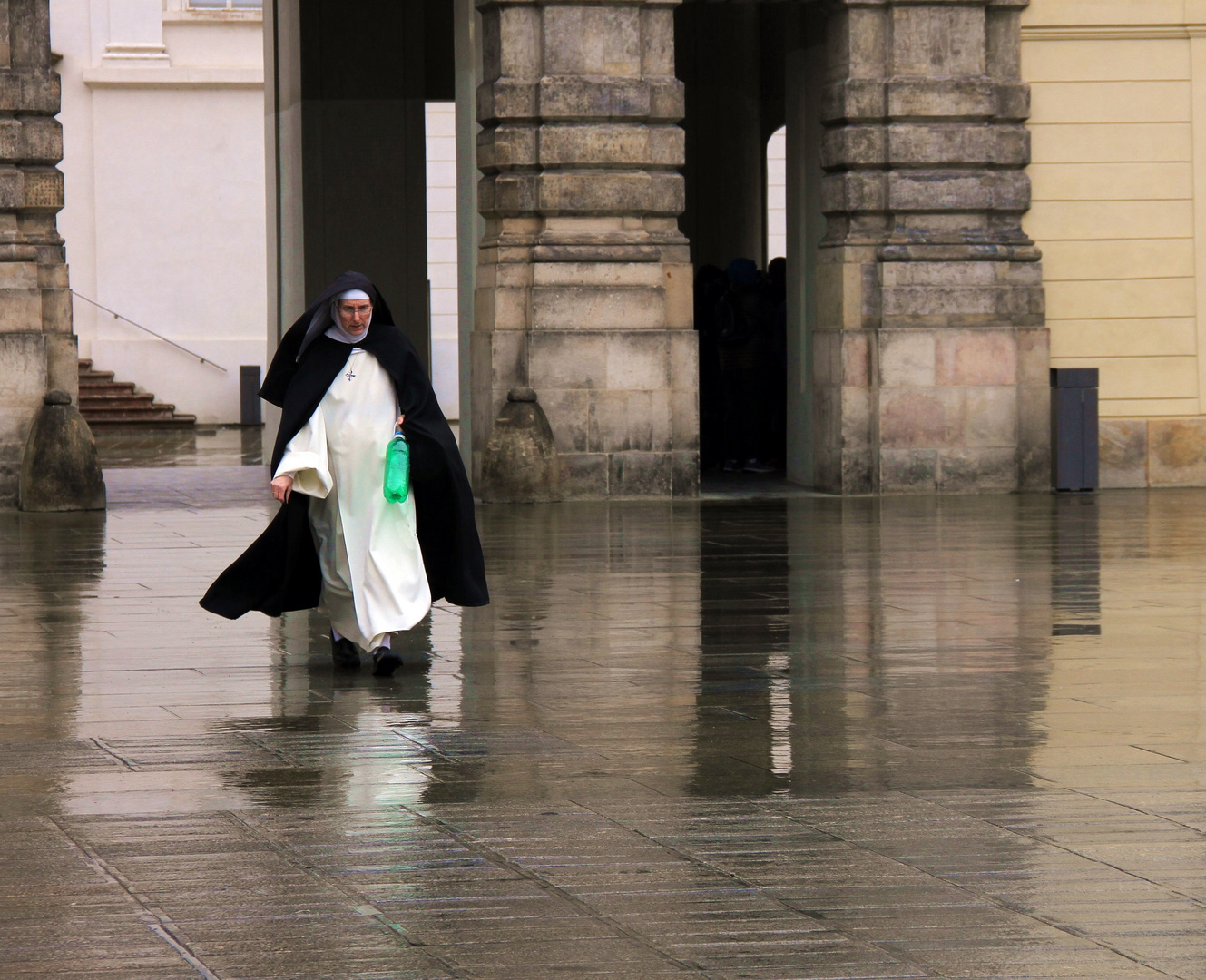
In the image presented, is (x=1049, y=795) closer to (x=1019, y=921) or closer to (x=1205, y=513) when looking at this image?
(x=1019, y=921)

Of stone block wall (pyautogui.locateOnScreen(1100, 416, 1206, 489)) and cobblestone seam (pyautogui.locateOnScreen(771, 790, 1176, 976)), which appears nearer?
cobblestone seam (pyautogui.locateOnScreen(771, 790, 1176, 976))

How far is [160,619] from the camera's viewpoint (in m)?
9.88

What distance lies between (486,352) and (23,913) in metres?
12.2

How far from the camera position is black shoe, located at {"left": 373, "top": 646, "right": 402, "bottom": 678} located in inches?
327

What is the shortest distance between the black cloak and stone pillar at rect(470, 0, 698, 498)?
25.9 feet

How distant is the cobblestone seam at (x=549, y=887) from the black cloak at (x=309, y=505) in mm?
2768

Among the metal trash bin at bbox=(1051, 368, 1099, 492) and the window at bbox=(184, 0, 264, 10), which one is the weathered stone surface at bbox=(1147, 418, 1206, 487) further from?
the window at bbox=(184, 0, 264, 10)

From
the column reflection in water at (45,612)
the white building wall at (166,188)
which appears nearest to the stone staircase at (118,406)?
the white building wall at (166,188)

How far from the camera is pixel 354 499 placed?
8531mm

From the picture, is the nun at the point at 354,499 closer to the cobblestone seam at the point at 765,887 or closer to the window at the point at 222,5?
the cobblestone seam at the point at 765,887

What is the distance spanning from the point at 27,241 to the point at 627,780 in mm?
11533

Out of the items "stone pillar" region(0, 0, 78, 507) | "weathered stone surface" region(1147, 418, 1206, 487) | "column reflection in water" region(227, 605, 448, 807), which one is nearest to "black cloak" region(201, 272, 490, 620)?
"column reflection in water" region(227, 605, 448, 807)

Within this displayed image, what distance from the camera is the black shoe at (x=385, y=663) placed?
8312 millimetres

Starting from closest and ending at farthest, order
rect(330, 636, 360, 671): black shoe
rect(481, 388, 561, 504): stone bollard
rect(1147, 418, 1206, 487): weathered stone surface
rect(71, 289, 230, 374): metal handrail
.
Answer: rect(330, 636, 360, 671): black shoe < rect(481, 388, 561, 504): stone bollard < rect(1147, 418, 1206, 487): weathered stone surface < rect(71, 289, 230, 374): metal handrail
